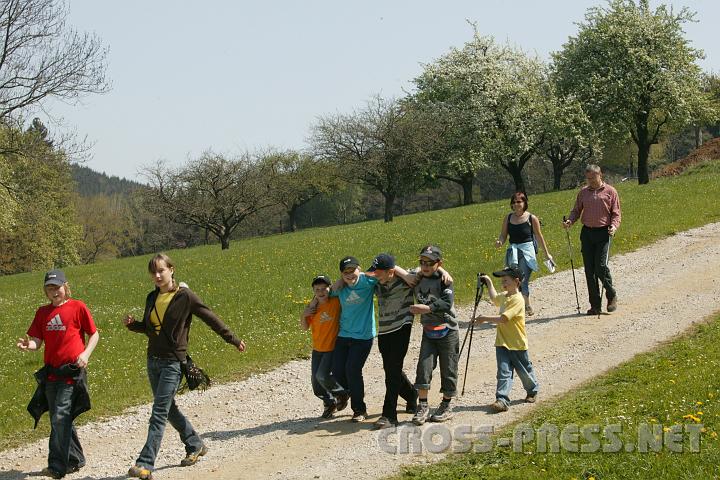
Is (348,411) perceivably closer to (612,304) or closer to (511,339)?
(511,339)

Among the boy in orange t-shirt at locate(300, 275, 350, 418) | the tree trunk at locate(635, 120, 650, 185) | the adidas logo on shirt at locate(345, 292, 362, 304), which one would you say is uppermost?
the tree trunk at locate(635, 120, 650, 185)

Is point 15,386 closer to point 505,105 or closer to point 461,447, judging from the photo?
point 461,447

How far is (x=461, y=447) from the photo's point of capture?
8.41 meters

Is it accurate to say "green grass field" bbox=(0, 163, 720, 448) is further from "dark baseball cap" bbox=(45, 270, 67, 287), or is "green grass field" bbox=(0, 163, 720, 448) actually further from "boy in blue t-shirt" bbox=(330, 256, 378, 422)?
"boy in blue t-shirt" bbox=(330, 256, 378, 422)

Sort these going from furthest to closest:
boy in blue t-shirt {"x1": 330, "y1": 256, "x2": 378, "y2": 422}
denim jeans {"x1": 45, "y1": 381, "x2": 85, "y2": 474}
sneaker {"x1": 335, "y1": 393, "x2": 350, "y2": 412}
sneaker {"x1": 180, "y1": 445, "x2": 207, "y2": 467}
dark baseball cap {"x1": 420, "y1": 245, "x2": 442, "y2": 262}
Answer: sneaker {"x1": 335, "y1": 393, "x2": 350, "y2": 412} → boy in blue t-shirt {"x1": 330, "y1": 256, "x2": 378, "y2": 422} → dark baseball cap {"x1": 420, "y1": 245, "x2": 442, "y2": 262} → sneaker {"x1": 180, "y1": 445, "x2": 207, "y2": 467} → denim jeans {"x1": 45, "y1": 381, "x2": 85, "y2": 474}

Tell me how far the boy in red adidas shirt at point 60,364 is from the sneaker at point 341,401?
2993 mm

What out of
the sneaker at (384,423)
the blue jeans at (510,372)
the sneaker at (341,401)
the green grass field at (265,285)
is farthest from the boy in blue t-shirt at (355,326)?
the green grass field at (265,285)

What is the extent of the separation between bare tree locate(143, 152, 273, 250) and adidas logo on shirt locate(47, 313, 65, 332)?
40.6 m

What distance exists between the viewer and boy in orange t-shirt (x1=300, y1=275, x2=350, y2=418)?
384 inches

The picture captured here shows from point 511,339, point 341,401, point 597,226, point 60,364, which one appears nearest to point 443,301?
point 511,339

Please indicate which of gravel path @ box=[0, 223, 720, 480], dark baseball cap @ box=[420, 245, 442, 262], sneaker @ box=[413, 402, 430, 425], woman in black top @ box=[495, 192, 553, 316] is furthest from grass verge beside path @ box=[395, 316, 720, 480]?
woman in black top @ box=[495, 192, 553, 316]

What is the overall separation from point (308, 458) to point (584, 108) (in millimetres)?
45587

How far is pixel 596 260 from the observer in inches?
578

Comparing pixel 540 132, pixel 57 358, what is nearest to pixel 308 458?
pixel 57 358
